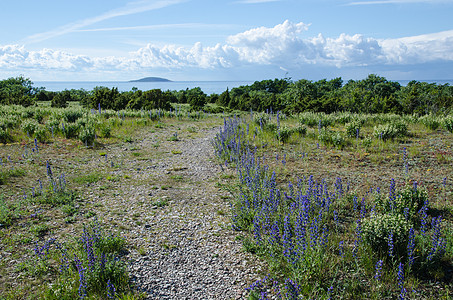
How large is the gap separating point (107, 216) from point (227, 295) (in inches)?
137

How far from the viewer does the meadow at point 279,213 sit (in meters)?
3.98

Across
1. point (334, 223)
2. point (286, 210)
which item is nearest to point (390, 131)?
point (334, 223)

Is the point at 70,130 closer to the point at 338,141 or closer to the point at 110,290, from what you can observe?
the point at 110,290

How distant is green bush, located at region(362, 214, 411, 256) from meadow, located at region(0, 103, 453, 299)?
18 mm

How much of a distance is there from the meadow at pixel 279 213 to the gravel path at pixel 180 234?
0.11 metres

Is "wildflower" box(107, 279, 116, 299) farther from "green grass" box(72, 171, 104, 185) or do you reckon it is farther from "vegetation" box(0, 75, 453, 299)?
"green grass" box(72, 171, 104, 185)

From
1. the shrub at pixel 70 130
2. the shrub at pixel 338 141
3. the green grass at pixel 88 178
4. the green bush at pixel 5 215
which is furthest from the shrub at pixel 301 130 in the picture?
the green bush at pixel 5 215

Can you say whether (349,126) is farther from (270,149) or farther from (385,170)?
(385,170)

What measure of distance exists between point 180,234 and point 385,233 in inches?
137

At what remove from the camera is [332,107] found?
2622cm

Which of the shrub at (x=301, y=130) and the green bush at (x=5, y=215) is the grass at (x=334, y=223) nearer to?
the shrub at (x=301, y=130)

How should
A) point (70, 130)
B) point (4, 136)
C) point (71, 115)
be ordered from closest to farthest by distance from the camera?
point (4, 136) → point (70, 130) → point (71, 115)

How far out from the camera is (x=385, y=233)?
4.41 metres

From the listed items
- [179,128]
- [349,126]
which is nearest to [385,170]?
[349,126]
